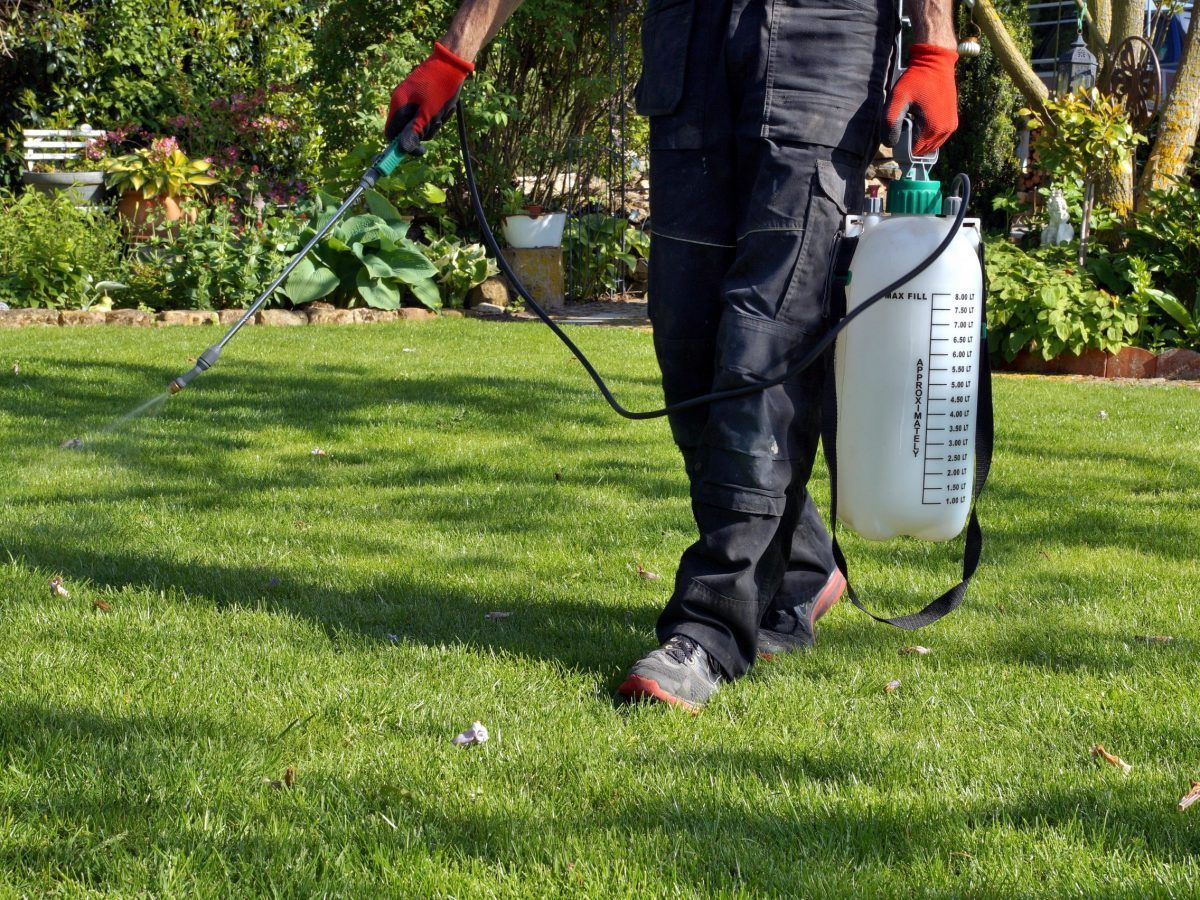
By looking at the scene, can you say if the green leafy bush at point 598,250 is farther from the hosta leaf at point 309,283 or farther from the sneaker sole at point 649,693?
the sneaker sole at point 649,693

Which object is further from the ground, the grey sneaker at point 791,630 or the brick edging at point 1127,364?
the brick edging at point 1127,364

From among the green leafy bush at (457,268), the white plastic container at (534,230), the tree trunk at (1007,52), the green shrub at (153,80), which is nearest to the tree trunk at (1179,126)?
the tree trunk at (1007,52)

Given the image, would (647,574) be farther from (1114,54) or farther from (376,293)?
(1114,54)

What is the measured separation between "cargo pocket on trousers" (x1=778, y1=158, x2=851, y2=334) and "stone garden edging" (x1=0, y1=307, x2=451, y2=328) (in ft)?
20.8

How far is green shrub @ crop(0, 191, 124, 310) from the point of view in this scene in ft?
28.2

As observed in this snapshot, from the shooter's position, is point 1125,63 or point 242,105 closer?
point 1125,63

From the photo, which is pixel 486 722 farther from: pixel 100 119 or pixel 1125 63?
pixel 100 119

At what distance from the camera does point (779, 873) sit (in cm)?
173

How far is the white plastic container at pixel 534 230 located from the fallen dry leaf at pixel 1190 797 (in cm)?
834

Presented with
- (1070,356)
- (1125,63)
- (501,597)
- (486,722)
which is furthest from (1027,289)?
(486,722)

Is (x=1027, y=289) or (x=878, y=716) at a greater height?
(x=1027, y=289)

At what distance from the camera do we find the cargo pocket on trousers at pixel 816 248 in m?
2.42

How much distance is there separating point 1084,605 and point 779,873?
5.26ft

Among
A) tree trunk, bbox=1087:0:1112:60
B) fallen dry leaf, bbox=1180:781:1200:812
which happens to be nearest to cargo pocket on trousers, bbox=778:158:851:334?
fallen dry leaf, bbox=1180:781:1200:812
